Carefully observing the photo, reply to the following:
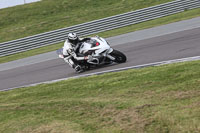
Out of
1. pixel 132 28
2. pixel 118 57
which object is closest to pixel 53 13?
pixel 132 28

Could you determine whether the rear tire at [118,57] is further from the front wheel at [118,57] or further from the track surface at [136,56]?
the track surface at [136,56]

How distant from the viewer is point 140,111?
6684 mm

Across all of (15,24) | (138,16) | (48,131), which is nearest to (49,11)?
(15,24)

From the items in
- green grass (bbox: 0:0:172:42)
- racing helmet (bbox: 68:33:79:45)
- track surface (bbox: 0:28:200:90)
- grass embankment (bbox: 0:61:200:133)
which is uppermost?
grass embankment (bbox: 0:61:200:133)

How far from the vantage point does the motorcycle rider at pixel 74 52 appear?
13.4m

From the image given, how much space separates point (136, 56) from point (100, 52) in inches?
56.9

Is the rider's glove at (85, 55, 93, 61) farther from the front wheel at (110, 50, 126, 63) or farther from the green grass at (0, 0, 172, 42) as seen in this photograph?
the green grass at (0, 0, 172, 42)

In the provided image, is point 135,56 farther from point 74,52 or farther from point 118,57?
point 74,52

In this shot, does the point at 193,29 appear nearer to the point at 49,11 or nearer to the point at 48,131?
the point at 48,131

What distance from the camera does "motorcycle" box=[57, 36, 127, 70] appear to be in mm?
13289

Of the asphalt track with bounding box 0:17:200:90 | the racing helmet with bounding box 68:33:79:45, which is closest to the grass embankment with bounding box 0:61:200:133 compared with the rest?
the asphalt track with bounding box 0:17:200:90

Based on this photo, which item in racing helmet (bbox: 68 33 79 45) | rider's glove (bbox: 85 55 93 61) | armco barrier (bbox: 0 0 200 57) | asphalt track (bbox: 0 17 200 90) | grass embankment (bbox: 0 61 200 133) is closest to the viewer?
grass embankment (bbox: 0 61 200 133)

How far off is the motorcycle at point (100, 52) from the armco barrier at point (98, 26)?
Answer: 9566 mm

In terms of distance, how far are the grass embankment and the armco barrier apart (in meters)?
12.3
